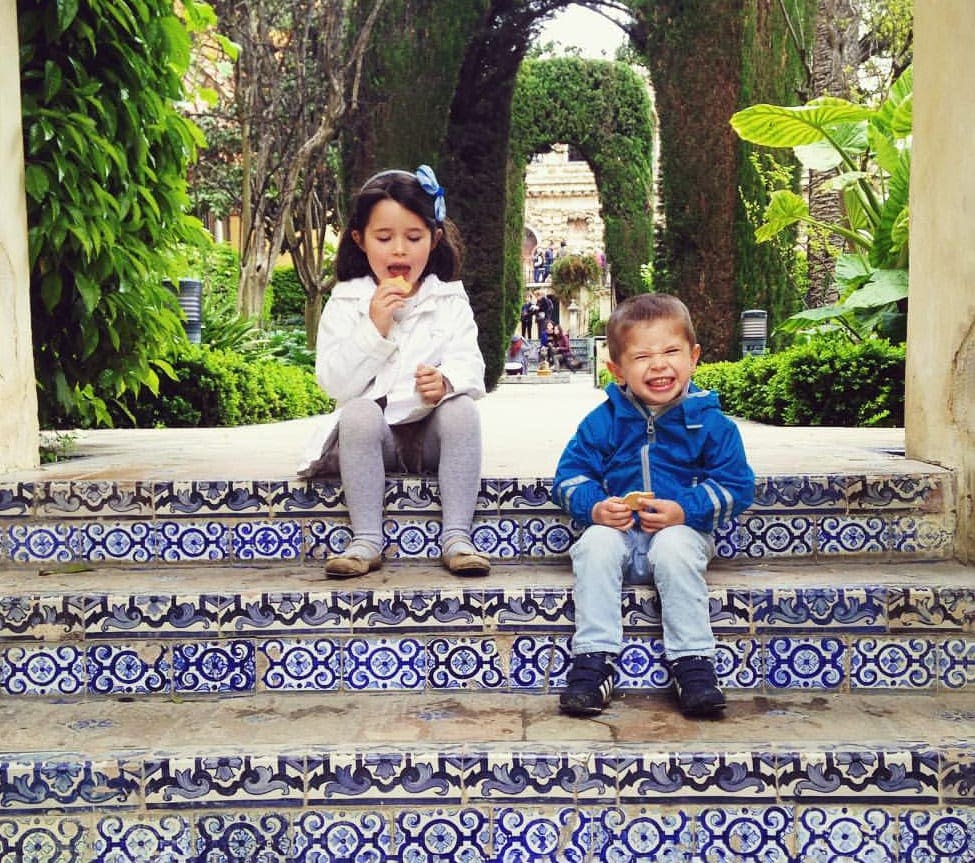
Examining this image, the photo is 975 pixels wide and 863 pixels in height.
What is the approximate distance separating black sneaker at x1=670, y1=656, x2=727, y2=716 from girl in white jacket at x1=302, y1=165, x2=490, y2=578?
60 centimetres

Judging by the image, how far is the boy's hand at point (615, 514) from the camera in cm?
224

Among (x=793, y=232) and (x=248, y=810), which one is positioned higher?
(x=793, y=232)

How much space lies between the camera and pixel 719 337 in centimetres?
905

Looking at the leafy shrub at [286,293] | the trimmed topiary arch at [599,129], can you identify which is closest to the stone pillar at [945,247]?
the trimmed topiary arch at [599,129]

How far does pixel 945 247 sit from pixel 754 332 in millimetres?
5751

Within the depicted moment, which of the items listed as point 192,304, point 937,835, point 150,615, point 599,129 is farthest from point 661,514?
point 599,129

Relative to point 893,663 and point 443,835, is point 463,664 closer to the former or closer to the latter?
point 443,835

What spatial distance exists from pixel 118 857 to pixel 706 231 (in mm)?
8113

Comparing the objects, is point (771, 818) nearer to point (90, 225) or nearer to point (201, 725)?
point (201, 725)

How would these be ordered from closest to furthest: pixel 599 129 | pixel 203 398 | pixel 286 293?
pixel 203 398 → pixel 599 129 → pixel 286 293

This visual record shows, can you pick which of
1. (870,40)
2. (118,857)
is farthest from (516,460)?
(870,40)

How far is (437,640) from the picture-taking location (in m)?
2.25

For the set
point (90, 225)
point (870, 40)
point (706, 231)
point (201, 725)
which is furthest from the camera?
point (870, 40)

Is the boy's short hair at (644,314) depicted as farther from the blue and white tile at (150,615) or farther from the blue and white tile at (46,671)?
the blue and white tile at (46,671)
